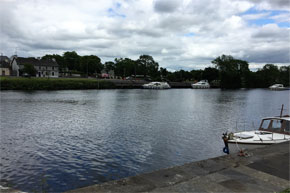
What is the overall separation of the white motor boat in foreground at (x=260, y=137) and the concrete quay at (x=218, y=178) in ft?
13.8

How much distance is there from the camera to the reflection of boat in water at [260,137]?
61.1 feet

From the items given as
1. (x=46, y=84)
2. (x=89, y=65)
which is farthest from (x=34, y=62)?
(x=89, y=65)

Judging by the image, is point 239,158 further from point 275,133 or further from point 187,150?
point 275,133

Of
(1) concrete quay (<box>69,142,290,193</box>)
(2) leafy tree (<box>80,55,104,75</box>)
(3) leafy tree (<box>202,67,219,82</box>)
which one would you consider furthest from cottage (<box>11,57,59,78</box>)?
(1) concrete quay (<box>69,142,290,193</box>)

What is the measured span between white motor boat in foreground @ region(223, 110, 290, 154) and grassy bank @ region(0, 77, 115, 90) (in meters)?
102

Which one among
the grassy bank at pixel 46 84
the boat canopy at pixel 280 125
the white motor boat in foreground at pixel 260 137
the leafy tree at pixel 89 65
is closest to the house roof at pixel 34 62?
the leafy tree at pixel 89 65

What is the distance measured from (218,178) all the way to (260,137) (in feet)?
36.1

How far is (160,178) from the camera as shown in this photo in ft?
36.7

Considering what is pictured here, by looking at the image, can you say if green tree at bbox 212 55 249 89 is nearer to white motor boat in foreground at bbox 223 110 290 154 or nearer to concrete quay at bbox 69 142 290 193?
white motor boat in foreground at bbox 223 110 290 154

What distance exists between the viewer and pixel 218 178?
36.3ft

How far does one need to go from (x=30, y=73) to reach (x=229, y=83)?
138 m

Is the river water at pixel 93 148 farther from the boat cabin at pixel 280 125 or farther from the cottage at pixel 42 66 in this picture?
the cottage at pixel 42 66

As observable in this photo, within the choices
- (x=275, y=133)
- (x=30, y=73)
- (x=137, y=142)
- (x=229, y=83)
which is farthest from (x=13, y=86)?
(x=229, y=83)

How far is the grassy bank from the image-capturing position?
328 feet
